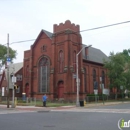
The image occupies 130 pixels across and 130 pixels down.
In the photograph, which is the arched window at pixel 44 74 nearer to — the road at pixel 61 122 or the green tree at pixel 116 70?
the green tree at pixel 116 70

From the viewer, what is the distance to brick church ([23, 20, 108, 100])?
4081cm

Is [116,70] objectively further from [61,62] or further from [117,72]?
[61,62]

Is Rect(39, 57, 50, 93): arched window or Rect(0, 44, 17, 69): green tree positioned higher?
Rect(0, 44, 17, 69): green tree

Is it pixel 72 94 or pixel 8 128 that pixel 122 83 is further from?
pixel 8 128

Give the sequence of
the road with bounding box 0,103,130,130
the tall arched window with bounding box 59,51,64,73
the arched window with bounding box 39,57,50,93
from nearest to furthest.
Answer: the road with bounding box 0,103,130,130
the tall arched window with bounding box 59,51,64,73
the arched window with bounding box 39,57,50,93

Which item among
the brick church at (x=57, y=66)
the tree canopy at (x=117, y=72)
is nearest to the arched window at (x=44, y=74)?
the brick church at (x=57, y=66)

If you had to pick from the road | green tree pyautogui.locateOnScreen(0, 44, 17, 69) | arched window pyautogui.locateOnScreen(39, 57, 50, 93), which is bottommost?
the road

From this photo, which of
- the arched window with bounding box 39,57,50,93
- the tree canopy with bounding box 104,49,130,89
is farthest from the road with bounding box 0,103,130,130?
the tree canopy with bounding box 104,49,130,89

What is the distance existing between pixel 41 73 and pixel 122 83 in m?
17.0

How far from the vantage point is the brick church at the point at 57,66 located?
4081 centimetres

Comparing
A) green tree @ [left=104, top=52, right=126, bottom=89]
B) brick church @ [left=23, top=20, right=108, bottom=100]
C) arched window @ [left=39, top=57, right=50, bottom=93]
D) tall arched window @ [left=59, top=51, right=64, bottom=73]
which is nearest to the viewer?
brick church @ [left=23, top=20, right=108, bottom=100]

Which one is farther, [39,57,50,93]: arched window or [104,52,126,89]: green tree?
[104,52,126,89]: green tree

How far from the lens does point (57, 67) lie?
42656 millimetres

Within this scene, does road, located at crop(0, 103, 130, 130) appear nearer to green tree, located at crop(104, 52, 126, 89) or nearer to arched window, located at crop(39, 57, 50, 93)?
arched window, located at crop(39, 57, 50, 93)
